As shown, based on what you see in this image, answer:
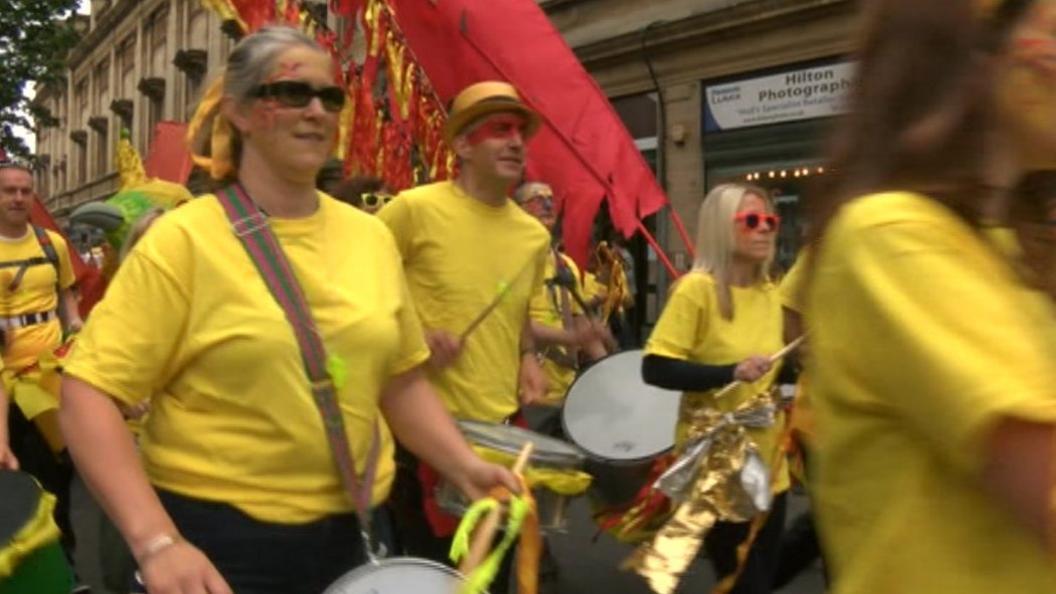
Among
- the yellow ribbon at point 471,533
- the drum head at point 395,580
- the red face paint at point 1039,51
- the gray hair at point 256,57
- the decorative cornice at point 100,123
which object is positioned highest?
the decorative cornice at point 100,123

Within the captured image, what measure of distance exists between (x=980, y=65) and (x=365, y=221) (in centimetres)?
168

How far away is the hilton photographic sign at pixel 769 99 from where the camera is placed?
15.3 meters

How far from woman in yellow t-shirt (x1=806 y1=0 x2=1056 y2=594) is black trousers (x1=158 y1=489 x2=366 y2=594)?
1.33 meters

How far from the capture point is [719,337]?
184 inches

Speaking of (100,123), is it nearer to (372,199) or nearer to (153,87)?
(153,87)

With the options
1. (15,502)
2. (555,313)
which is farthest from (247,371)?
(555,313)

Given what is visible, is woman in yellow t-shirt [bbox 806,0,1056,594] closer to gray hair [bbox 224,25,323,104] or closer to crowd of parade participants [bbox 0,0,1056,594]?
crowd of parade participants [bbox 0,0,1056,594]

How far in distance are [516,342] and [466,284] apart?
0.88ft

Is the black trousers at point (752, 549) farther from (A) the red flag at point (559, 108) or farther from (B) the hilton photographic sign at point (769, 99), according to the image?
(B) the hilton photographic sign at point (769, 99)

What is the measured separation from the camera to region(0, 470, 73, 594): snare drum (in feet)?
9.10

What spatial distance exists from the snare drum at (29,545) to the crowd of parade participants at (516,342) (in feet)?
0.23

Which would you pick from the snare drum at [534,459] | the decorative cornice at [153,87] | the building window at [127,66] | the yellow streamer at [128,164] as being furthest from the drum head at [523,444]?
the building window at [127,66]

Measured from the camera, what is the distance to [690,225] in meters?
17.2

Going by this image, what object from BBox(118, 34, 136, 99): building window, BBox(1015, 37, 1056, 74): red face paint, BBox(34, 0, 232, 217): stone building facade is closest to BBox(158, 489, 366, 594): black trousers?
BBox(1015, 37, 1056, 74): red face paint
